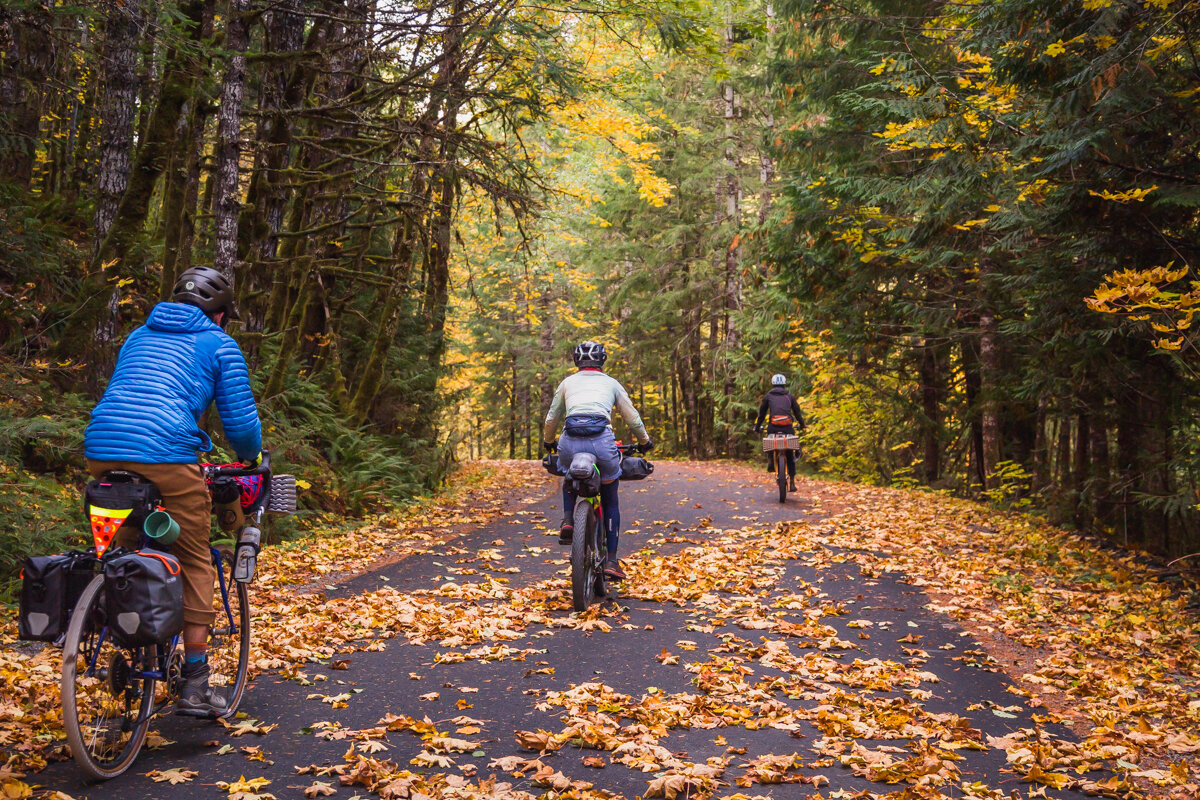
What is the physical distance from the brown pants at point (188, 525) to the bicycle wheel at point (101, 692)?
343 millimetres

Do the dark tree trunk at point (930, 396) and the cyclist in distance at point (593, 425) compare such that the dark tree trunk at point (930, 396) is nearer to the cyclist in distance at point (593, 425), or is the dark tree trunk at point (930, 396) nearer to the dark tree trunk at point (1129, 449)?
the dark tree trunk at point (1129, 449)

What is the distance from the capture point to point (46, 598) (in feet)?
12.1

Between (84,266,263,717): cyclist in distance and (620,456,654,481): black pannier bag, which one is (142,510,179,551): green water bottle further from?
(620,456,654,481): black pannier bag

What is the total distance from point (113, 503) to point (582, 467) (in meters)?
4.24

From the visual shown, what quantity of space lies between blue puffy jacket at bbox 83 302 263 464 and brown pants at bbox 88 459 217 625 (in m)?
0.05

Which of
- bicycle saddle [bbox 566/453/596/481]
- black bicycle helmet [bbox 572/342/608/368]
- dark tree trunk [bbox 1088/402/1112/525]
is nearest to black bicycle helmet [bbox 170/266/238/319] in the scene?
bicycle saddle [bbox 566/453/596/481]

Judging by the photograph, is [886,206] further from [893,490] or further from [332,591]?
[332,591]

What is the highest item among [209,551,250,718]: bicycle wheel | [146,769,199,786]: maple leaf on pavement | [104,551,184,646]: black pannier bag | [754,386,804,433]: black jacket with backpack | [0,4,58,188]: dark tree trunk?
[0,4,58,188]: dark tree trunk

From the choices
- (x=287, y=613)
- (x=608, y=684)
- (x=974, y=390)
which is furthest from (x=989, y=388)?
(x=287, y=613)

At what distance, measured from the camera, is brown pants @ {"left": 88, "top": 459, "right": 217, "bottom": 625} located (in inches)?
161

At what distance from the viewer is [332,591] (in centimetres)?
826

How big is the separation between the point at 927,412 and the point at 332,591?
15.9m

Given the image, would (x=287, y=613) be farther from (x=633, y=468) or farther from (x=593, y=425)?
(x=633, y=468)

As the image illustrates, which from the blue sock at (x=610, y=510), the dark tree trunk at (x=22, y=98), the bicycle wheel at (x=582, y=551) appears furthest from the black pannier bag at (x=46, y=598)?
the dark tree trunk at (x=22, y=98)
